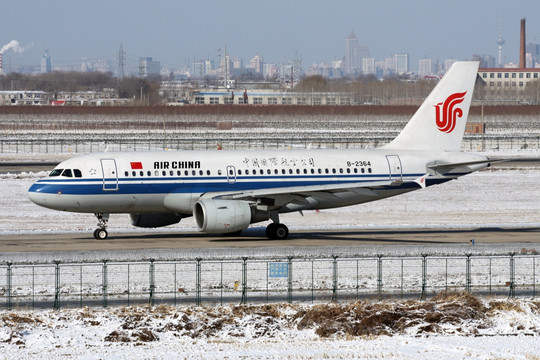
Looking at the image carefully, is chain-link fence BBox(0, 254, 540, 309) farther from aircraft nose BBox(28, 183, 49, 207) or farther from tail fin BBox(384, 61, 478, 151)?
tail fin BBox(384, 61, 478, 151)

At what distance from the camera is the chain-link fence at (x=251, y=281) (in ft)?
101

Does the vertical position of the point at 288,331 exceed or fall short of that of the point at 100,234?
it falls short

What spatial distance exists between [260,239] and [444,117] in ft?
41.1

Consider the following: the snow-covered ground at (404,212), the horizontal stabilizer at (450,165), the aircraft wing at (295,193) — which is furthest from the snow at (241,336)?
the snow-covered ground at (404,212)

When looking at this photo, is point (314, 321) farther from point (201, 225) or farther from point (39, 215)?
point (39, 215)

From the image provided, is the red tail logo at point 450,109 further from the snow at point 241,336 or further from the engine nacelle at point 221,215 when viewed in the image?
the snow at point 241,336

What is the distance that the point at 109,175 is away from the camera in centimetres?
4425

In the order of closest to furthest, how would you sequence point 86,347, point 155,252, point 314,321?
point 86,347
point 314,321
point 155,252

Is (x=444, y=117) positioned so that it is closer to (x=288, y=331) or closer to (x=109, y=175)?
(x=109, y=175)

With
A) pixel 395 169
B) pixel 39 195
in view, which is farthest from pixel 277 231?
pixel 39 195

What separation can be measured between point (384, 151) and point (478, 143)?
63839 millimetres

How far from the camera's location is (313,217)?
5475 centimetres

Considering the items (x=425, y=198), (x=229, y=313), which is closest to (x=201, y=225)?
(x=229, y=313)

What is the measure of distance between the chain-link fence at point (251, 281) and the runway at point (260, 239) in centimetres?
626
